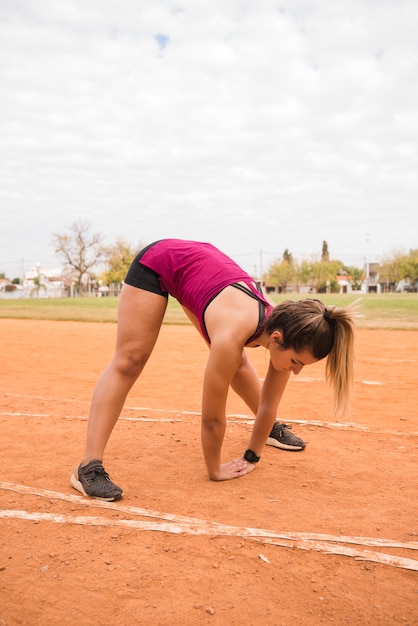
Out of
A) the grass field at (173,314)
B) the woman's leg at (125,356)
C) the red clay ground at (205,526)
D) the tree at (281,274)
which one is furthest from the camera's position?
the tree at (281,274)

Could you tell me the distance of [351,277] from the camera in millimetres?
92562

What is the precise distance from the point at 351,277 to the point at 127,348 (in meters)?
93.3

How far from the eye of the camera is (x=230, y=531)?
228 centimetres

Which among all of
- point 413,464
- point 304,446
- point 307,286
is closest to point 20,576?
point 304,446

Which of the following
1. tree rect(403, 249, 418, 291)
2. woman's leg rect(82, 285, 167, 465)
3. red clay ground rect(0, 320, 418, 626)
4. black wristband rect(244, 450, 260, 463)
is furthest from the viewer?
tree rect(403, 249, 418, 291)

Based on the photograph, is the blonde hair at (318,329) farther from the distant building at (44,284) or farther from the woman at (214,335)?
the distant building at (44,284)

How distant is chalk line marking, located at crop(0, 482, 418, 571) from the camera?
6.95 ft

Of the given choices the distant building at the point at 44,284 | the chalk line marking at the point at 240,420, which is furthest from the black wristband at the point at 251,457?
the distant building at the point at 44,284

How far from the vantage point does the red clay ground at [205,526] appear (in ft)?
5.91

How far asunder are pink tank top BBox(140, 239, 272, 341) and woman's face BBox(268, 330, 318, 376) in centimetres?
12

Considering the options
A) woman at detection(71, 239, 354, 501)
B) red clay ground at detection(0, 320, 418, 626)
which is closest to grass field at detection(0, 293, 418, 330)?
red clay ground at detection(0, 320, 418, 626)

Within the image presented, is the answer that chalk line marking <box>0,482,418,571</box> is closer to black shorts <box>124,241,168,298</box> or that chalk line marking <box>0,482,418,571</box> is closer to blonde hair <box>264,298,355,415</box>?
blonde hair <box>264,298,355,415</box>

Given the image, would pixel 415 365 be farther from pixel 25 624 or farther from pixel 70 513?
pixel 25 624

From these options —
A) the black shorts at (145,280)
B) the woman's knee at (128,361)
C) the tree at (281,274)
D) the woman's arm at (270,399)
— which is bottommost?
the woman's arm at (270,399)
